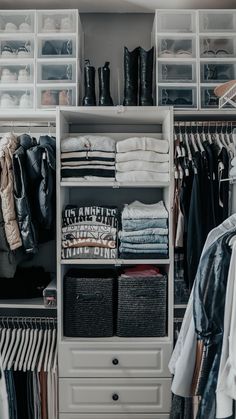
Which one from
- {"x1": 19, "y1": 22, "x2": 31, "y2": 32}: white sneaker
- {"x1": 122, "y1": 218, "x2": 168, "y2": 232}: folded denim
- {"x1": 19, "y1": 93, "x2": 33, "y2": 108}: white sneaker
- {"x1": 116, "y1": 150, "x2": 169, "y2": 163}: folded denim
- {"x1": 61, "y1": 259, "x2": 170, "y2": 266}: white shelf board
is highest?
{"x1": 19, "y1": 22, "x2": 31, "y2": 32}: white sneaker

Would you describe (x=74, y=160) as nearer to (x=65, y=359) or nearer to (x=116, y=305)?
(x=116, y=305)

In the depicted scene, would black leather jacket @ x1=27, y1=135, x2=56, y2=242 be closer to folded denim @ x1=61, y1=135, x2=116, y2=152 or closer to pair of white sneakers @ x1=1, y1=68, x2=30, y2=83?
folded denim @ x1=61, y1=135, x2=116, y2=152

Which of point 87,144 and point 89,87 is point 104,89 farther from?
point 87,144

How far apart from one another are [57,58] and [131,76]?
1.43ft

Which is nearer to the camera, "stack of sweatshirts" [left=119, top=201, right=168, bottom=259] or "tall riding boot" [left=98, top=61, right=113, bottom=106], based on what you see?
"stack of sweatshirts" [left=119, top=201, right=168, bottom=259]

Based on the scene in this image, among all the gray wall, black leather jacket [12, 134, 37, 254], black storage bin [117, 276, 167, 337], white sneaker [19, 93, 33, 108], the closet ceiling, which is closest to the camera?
black leather jacket [12, 134, 37, 254]

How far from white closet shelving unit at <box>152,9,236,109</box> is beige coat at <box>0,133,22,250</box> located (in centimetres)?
91

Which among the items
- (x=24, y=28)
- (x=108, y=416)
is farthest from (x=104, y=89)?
(x=108, y=416)

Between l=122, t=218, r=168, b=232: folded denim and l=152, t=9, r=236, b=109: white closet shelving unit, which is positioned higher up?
l=152, t=9, r=236, b=109: white closet shelving unit

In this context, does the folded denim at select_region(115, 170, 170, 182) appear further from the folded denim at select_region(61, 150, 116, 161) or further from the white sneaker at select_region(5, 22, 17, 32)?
the white sneaker at select_region(5, 22, 17, 32)

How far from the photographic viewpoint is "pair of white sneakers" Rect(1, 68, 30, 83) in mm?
2293

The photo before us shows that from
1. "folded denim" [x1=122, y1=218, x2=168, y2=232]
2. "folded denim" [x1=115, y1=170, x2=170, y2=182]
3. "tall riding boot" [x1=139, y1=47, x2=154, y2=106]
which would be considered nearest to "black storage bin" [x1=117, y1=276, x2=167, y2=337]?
"folded denim" [x1=122, y1=218, x2=168, y2=232]

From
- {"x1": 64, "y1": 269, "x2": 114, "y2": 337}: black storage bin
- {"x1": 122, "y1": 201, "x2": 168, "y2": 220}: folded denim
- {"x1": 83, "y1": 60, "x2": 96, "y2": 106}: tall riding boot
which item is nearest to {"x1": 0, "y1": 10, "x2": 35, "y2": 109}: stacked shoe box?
{"x1": 83, "y1": 60, "x2": 96, "y2": 106}: tall riding boot

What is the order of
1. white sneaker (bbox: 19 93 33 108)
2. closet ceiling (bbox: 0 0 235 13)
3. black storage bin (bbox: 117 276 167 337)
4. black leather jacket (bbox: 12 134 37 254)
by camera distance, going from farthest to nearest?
closet ceiling (bbox: 0 0 235 13) < white sneaker (bbox: 19 93 33 108) < black storage bin (bbox: 117 276 167 337) < black leather jacket (bbox: 12 134 37 254)
